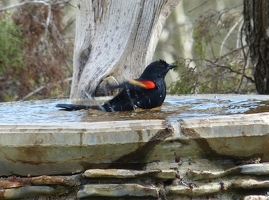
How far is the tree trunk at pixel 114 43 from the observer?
4781 mm

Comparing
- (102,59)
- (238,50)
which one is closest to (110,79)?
(102,59)

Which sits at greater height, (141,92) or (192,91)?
(141,92)

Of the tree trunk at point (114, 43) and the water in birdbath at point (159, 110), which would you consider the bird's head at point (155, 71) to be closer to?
the water in birdbath at point (159, 110)

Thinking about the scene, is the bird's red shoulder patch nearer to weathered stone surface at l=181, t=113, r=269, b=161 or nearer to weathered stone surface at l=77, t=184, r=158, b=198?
weathered stone surface at l=181, t=113, r=269, b=161

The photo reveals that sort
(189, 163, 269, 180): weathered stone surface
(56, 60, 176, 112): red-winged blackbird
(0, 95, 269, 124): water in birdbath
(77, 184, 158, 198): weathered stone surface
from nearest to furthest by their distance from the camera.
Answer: (77, 184, 158, 198): weathered stone surface, (189, 163, 269, 180): weathered stone surface, (0, 95, 269, 124): water in birdbath, (56, 60, 176, 112): red-winged blackbird

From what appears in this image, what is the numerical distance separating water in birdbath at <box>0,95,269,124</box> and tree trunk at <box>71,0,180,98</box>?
708 millimetres

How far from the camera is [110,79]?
4.72 metres

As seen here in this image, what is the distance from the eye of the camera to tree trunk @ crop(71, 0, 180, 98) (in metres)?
4.78

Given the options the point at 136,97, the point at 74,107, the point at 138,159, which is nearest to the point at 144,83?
the point at 136,97

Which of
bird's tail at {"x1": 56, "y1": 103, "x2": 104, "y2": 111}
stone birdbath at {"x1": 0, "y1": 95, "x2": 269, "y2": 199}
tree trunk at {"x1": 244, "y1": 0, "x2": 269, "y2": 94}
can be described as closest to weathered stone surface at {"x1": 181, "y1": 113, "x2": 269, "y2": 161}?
stone birdbath at {"x1": 0, "y1": 95, "x2": 269, "y2": 199}

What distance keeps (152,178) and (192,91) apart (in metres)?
5.03

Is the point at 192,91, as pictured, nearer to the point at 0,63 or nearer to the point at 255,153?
the point at 0,63

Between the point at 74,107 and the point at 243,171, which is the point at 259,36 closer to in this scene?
the point at 74,107

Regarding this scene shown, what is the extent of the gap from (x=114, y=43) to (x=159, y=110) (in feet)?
5.26
